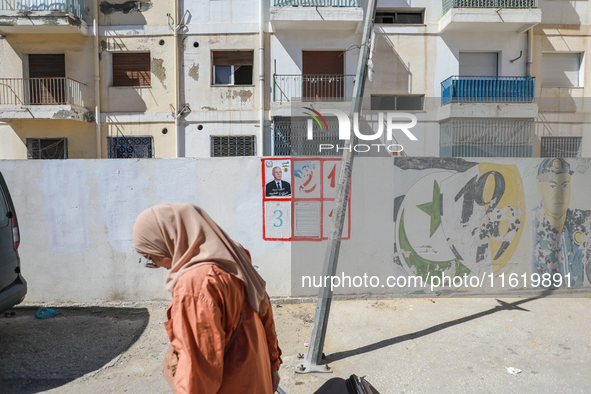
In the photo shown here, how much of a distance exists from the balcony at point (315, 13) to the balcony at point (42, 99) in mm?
7526

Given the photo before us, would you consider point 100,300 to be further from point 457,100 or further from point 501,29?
point 501,29

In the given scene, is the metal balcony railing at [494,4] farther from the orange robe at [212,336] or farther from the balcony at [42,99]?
the orange robe at [212,336]

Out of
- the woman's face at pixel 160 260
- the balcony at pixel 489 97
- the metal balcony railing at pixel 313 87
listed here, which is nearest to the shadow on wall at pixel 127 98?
the metal balcony railing at pixel 313 87

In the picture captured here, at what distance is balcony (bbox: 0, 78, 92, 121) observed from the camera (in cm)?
1436

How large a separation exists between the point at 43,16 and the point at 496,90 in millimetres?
16275

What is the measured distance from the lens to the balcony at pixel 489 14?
568 inches

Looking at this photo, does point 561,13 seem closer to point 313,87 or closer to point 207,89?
point 313,87

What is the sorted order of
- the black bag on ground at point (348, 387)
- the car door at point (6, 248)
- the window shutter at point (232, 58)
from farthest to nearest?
the window shutter at point (232, 58) < the car door at point (6, 248) < the black bag on ground at point (348, 387)

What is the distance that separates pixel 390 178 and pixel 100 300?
13.5ft

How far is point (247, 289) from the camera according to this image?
1705mm

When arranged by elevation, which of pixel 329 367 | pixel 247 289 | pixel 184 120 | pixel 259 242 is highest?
pixel 184 120

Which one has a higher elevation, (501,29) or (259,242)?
(501,29)

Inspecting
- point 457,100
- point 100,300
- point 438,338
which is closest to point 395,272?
point 438,338

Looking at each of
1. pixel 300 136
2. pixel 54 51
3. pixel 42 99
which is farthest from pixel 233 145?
pixel 54 51
